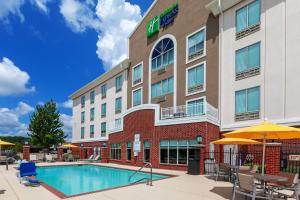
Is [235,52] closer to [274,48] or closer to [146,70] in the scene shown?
[274,48]

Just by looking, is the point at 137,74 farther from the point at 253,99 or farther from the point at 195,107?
the point at 253,99

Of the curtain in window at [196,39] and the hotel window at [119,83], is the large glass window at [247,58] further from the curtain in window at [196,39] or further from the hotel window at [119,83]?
the hotel window at [119,83]

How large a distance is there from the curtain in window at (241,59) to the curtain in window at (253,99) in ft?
5.89

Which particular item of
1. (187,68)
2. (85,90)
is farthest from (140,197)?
(85,90)

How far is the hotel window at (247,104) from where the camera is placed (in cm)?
1992

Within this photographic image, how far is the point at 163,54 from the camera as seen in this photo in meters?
30.0

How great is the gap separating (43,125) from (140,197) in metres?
37.3

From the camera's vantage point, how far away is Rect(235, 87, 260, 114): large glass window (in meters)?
20.0

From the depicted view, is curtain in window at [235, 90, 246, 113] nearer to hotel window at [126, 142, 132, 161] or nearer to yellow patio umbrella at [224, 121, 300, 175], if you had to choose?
yellow patio umbrella at [224, 121, 300, 175]

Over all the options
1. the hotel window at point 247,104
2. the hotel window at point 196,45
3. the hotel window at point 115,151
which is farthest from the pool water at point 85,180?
the hotel window at point 196,45

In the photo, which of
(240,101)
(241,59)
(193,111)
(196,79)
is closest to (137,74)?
(196,79)

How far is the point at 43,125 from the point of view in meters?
44.3

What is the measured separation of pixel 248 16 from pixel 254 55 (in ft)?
10.0

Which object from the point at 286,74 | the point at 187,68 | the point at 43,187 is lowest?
the point at 43,187
